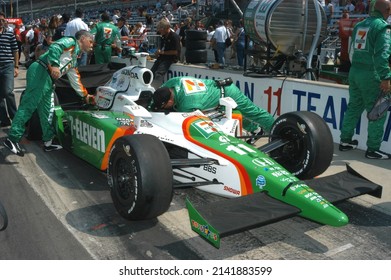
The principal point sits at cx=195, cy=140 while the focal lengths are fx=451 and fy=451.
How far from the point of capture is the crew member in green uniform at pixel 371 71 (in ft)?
17.6

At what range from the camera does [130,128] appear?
440 cm

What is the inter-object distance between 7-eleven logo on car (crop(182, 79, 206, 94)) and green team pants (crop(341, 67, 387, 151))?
2158mm

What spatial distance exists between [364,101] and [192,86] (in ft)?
7.81

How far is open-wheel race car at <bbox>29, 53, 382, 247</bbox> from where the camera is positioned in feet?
10.2

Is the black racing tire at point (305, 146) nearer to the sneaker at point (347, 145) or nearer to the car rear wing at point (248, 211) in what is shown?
the car rear wing at point (248, 211)

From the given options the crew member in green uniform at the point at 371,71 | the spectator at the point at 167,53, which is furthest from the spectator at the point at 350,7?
the crew member in green uniform at the point at 371,71

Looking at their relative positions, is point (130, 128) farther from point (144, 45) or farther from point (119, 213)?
point (144, 45)

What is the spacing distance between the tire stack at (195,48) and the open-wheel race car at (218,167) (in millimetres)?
5788

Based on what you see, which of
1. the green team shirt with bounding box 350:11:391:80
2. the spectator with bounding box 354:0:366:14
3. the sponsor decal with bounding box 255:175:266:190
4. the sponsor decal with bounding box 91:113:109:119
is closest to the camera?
the sponsor decal with bounding box 255:175:266:190

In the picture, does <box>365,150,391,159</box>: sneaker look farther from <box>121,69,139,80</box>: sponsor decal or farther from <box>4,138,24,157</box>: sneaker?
<box>4,138,24,157</box>: sneaker

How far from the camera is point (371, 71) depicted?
5590mm

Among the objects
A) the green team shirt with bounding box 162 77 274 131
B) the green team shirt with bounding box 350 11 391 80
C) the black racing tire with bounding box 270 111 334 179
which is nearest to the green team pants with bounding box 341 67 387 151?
the green team shirt with bounding box 350 11 391 80

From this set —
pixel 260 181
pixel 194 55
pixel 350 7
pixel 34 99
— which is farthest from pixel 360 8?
pixel 260 181

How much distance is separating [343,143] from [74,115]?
3505 mm
